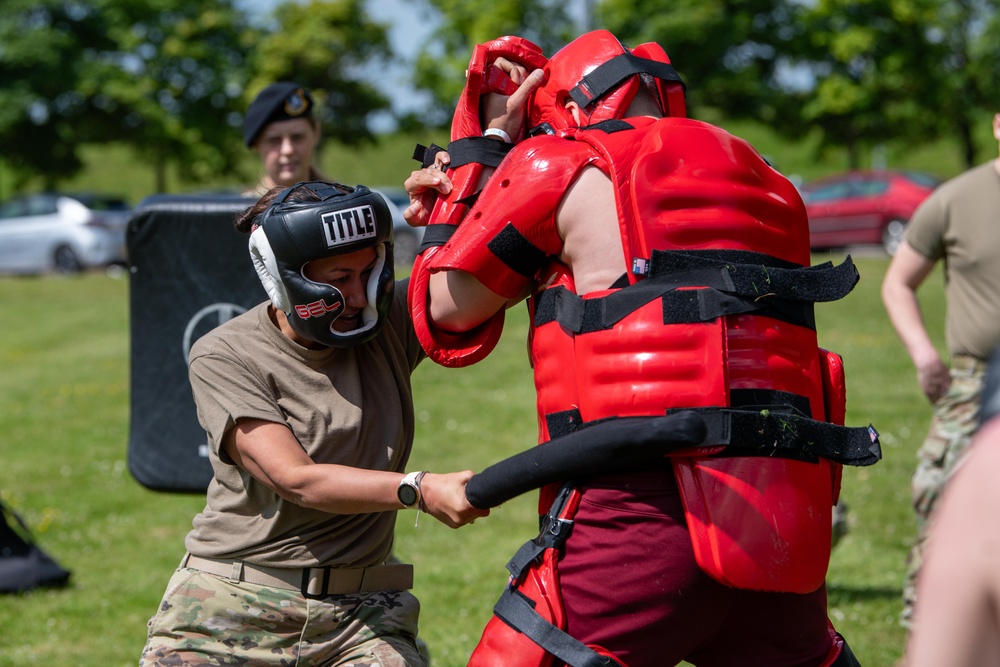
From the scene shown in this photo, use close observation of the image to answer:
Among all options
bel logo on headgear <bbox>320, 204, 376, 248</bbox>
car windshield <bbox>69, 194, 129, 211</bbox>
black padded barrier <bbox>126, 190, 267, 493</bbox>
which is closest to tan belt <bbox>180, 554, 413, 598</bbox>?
bel logo on headgear <bbox>320, 204, 376, 248</bbox>

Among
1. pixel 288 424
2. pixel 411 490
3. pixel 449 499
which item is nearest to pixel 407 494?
pixel 411 490

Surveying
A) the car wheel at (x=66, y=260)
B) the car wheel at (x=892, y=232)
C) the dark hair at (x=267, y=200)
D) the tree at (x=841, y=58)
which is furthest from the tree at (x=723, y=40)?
the dark hair at (x=267, y=200)

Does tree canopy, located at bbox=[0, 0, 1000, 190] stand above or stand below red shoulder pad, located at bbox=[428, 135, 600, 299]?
below

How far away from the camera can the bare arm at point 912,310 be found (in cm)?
542

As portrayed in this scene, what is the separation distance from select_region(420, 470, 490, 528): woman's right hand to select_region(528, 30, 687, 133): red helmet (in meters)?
0.91

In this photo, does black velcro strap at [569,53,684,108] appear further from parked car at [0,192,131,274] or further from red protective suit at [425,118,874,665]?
parked car at [0,192,131,274]

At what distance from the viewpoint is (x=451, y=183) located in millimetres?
2961

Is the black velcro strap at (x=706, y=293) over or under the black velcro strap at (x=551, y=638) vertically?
over

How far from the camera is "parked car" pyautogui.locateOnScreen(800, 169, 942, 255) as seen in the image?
866 inches

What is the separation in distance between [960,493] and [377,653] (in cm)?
200

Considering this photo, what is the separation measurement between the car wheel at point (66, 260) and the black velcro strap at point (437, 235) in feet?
69.5

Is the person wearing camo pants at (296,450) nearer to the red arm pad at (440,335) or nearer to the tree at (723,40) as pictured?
the red arm pad at (440,335)

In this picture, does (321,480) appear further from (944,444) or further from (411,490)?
(944,444)

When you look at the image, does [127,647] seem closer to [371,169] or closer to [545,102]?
[545,102]
